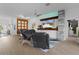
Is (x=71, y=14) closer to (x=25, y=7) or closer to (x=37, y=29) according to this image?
(x=37, y=29)

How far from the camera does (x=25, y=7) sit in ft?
8.52

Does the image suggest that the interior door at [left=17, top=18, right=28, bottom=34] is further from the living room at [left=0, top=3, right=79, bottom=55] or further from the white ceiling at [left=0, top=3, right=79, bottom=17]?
the white ceiling at [left=0, top=3, right=79, bottom=17]

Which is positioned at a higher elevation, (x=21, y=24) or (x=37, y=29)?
(x=21, y=24)

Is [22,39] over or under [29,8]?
→ under

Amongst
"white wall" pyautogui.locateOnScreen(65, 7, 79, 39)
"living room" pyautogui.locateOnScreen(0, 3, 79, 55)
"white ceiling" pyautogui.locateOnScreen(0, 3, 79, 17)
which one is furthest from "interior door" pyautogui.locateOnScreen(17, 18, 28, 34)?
"white wall" pyautogui.locateOnScreen(65, 7, 79, 39)

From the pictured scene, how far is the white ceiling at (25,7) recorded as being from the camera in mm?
2568

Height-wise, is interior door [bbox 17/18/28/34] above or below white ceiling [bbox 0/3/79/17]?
below

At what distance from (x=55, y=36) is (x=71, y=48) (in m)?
0.45

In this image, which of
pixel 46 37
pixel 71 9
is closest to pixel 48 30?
pixel 46 37

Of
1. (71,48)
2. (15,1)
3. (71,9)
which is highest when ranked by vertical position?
(15,1)

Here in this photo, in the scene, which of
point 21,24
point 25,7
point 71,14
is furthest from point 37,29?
point 71,14

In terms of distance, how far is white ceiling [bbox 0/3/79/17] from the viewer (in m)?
2.57
